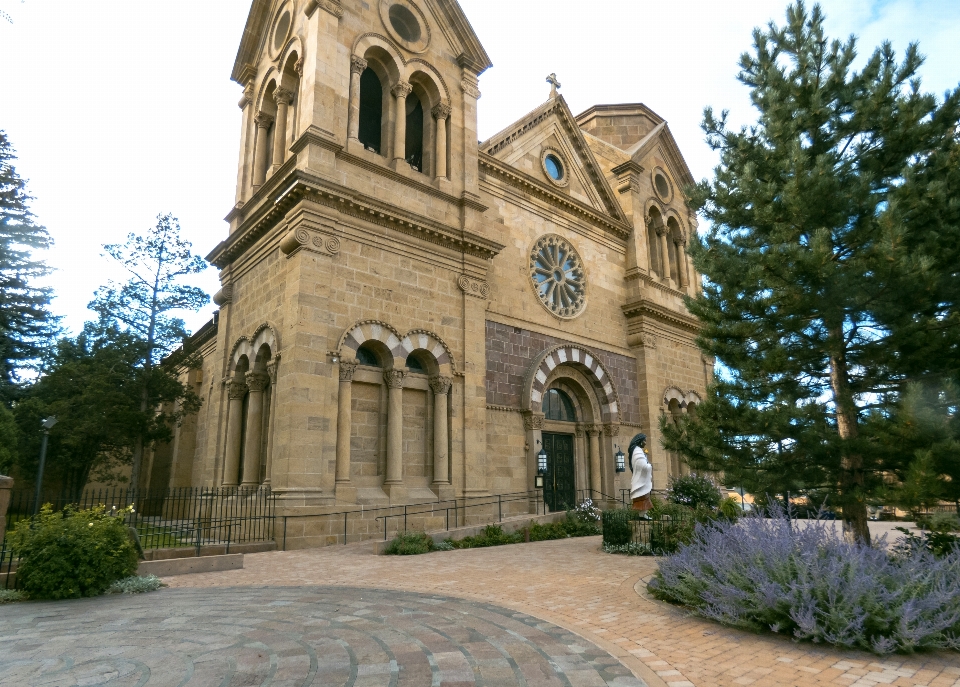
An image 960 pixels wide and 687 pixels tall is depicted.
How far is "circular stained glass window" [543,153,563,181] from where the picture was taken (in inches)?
890

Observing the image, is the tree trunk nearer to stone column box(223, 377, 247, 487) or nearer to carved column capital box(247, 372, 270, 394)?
carved column capital box(247, 372, 270, 394)

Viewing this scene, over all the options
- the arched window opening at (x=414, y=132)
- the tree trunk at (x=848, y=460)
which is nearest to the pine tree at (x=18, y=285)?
the arched window opening at (x=414, y=132)

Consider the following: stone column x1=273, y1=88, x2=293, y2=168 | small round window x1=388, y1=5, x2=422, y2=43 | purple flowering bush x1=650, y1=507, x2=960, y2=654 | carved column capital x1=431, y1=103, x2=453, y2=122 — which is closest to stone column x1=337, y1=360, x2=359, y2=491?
stone column x1=273, y1=88, x2=293, y2=168

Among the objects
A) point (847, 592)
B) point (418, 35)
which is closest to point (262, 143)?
point (418, 35)

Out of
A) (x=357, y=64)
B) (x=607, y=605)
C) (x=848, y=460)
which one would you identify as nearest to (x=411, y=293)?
(x=357, y=64)

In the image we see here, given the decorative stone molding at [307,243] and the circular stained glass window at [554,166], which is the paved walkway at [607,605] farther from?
the circular stained glass window at [554,166]

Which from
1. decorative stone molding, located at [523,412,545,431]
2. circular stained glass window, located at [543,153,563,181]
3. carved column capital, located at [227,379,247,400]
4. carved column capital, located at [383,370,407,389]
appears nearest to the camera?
carved column capital, located at [383,370,407,389]

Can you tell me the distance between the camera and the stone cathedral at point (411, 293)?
14.8 meters

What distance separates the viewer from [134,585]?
8211mm

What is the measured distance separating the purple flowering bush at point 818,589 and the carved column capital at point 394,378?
374 inches

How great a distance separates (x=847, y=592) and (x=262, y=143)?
20.6m

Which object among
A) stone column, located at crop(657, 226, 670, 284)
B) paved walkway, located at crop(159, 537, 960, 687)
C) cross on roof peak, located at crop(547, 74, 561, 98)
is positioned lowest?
paved walkway, located at crop(159, 537, 960, 687)

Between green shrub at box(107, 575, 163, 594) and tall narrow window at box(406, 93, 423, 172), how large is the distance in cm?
1536

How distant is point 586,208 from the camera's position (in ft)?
74.3
